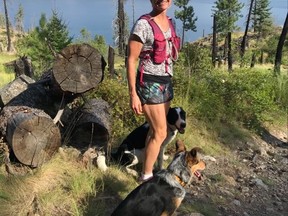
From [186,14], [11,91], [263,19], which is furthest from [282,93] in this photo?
[263,19]

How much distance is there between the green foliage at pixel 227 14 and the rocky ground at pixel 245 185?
45947 millimetres

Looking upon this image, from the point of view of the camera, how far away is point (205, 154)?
6074mm

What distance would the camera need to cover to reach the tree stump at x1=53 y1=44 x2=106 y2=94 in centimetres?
470

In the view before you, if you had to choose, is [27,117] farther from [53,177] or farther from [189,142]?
[189,142]

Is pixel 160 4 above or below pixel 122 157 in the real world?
above

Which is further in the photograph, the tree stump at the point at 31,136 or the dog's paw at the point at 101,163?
the dog's paw at the point at 101,163

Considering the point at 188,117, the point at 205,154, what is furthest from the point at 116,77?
the point at 205,154

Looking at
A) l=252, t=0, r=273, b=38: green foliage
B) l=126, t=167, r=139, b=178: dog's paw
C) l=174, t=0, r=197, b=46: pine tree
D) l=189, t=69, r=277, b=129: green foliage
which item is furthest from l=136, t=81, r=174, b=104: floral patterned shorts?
l=252, t=0, r=273, b=38: green foliage

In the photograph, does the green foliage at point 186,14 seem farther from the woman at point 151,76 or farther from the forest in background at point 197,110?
the woman at point 151,76

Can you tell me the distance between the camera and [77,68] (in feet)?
15.6

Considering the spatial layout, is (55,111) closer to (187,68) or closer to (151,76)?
(151,76)

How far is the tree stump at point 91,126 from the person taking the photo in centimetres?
532

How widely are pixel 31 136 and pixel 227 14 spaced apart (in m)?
51.4

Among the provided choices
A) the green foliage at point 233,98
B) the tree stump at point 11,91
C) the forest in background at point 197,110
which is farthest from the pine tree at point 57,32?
the tree stump at point 11,91
